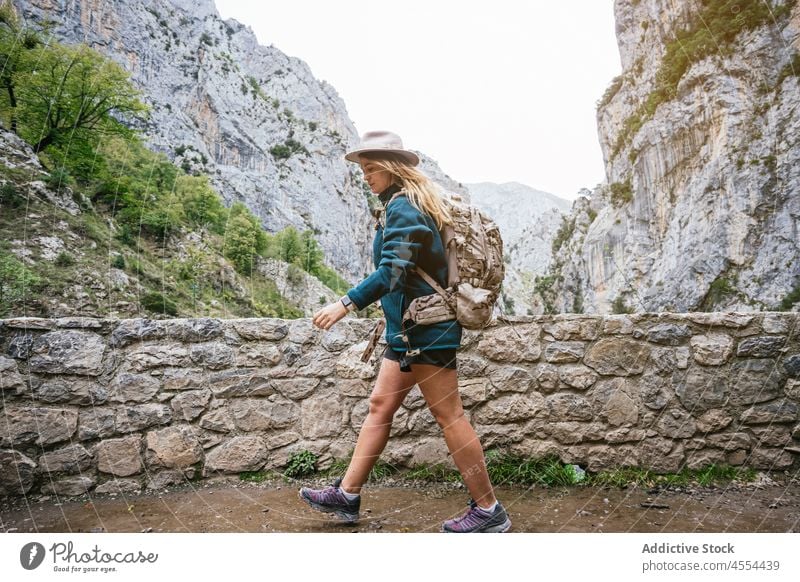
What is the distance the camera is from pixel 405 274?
155cm

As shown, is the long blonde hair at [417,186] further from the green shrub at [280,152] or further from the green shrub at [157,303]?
the green shrub at [157,303]

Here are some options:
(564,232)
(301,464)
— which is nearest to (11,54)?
(301,464)

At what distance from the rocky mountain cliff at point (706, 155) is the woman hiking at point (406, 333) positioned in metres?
3.73

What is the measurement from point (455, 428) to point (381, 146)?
1.16 meters

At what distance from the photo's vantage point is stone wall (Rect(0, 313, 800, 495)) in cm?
235

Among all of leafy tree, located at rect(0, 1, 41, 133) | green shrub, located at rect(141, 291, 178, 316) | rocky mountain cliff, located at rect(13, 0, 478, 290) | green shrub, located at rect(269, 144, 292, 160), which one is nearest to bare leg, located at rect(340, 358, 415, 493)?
rocky mountain cliff, located at rect(13, 0, 478, 290)

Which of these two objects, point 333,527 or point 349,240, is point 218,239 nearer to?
point 349,240

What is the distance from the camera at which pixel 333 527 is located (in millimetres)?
1820

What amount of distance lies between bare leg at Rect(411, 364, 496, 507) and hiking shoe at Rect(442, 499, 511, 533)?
0.11ft

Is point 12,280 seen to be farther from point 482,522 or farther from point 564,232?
point 564,232

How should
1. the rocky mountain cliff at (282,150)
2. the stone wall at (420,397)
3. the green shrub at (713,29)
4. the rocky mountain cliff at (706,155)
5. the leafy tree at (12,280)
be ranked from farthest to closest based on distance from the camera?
the rocky mountain cliff at (706,155) < the green shrub at (713,29) < the rocky mountain cliff at (282,150) < the leafy tree at (12,280) < the stone wall at (420,397)

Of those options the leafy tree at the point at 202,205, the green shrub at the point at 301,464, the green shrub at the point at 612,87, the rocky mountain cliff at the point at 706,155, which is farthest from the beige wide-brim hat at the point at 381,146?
the green shrub at the point at 612,87

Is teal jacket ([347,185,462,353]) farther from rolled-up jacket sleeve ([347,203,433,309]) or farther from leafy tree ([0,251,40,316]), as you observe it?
leafy tree ([0,251,40,316])

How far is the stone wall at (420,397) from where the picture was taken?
92.5 inches
